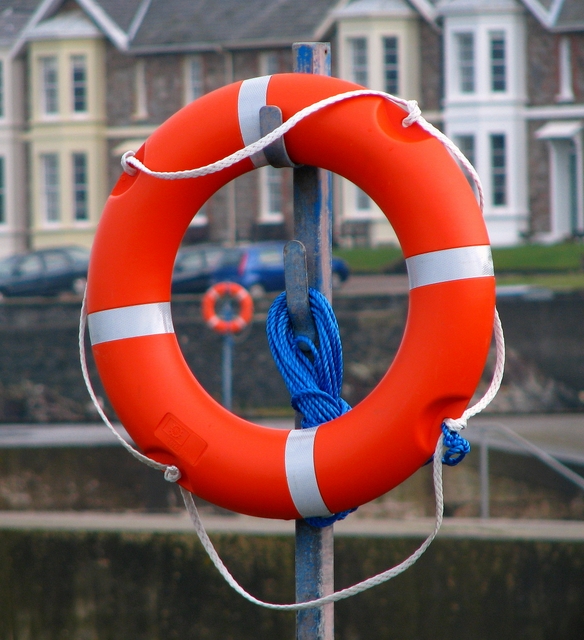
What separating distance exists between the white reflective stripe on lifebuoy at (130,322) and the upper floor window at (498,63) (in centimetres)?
1418

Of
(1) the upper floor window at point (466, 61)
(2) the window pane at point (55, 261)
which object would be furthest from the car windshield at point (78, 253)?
(1) the upper floor window at point (466, 61)

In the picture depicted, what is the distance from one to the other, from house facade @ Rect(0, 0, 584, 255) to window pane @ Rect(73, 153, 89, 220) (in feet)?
0.11

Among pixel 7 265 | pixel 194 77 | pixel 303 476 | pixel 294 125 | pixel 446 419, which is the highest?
pixel 194 77

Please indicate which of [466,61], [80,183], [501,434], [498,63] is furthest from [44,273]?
[501,434]

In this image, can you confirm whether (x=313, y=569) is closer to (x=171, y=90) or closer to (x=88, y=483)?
(x=88, y=483)

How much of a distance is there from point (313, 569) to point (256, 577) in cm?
125

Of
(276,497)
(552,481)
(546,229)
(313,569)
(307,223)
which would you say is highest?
(546,229)

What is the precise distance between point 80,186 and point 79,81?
1.73m

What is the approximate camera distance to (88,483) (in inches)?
264

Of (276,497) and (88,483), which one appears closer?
(276,497)

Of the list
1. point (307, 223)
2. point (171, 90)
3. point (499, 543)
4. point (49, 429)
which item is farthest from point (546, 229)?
point (307, 223)

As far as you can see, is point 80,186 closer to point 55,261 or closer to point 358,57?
point 55,261

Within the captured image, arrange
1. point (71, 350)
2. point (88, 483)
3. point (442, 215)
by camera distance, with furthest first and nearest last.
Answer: point (71, 350), point (88, 483), point (442, 215)

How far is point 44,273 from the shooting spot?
1464 centimetres
